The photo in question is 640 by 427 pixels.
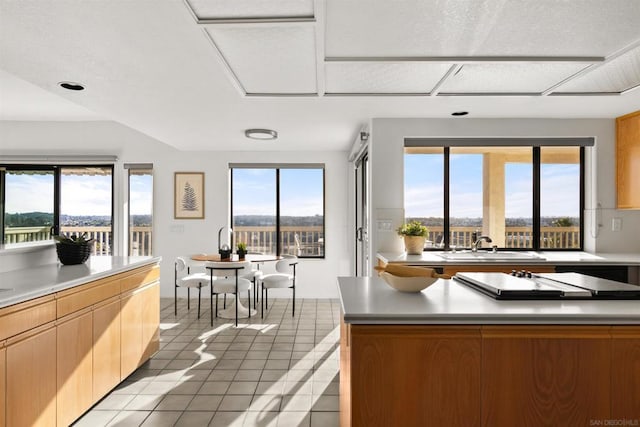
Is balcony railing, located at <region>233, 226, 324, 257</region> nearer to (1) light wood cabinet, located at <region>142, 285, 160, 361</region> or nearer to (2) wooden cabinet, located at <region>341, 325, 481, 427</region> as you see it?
(1) light wood cabinet, located at <region>142, 285, 160, 361</region>

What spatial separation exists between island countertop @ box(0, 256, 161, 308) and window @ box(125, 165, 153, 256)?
9.78 feet

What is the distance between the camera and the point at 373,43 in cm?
215

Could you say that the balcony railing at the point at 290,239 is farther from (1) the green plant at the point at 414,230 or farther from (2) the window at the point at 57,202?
(1) the green plant at the point at 414,230

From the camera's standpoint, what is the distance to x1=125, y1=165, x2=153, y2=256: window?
5984 mm

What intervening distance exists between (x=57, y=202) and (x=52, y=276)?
4.31 m

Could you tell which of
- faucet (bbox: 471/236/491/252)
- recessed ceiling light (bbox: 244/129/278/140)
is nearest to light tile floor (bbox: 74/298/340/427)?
faucet (bbox: 471/236/491/252)

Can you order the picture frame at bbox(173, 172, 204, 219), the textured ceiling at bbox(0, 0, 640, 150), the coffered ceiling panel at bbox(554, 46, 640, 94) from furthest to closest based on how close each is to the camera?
the picture frame at bbox(173, 172, 204, 219)
the coffered ceiling panel at bbox(554, 46, 640, 94)
the textured ceiling at bbox(0, 0, 640, 150)

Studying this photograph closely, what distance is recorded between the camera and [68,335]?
217cm

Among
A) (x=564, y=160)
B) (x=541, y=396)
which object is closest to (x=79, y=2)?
(x=541, y=396)

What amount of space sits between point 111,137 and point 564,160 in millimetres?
6092

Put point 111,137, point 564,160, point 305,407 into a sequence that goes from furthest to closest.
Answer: point 111,137
point 564,160
point 305,407

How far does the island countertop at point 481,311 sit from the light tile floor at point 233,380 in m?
1.15

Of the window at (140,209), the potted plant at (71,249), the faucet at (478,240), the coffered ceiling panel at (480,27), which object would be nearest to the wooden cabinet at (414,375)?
the coffered ceiling panel at (480,27)

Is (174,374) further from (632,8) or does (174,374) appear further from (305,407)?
(632,8)
